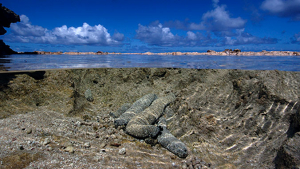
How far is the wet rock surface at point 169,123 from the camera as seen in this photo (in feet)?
14.8

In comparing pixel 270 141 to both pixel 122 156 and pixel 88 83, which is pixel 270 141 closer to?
pixel 122 156

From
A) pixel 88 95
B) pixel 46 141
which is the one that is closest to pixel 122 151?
pixel 46 141

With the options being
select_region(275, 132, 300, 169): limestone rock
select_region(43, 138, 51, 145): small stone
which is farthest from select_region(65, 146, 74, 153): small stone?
select_region(275, 132, 300, 169): limestone rock

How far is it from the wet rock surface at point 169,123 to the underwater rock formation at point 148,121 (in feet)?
1.00

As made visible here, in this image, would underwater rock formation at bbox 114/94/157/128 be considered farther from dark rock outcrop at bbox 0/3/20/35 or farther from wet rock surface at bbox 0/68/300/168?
dark rock outcrop at bbox 0/3/20/35

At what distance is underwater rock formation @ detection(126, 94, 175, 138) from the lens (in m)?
6.20

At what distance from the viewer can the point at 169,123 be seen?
24.1 ft

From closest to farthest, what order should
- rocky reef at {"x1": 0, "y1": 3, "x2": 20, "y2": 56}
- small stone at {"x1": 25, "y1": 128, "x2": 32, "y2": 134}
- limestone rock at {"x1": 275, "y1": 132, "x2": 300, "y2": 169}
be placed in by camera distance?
limestone rock at {"x1": 275, "y1": 132, "x2": 300, "y2": 169}
small stone at {"x1": 25, "y1": 128, "x2": 32, "y2": 134}
rocky reef at {"x1": 0, "y1": 3, "x2": 20, "y2": 56}

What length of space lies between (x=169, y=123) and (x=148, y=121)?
970mm

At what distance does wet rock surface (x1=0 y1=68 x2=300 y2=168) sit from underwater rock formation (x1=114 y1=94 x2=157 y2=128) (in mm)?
409

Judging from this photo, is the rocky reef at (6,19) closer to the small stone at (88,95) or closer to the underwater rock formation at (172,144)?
the small stone at (88,95)

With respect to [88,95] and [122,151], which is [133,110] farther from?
[88,95]

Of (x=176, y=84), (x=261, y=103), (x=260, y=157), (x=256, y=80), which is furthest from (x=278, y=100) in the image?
(x=176, y=84)

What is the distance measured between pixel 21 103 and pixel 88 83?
353 cm
